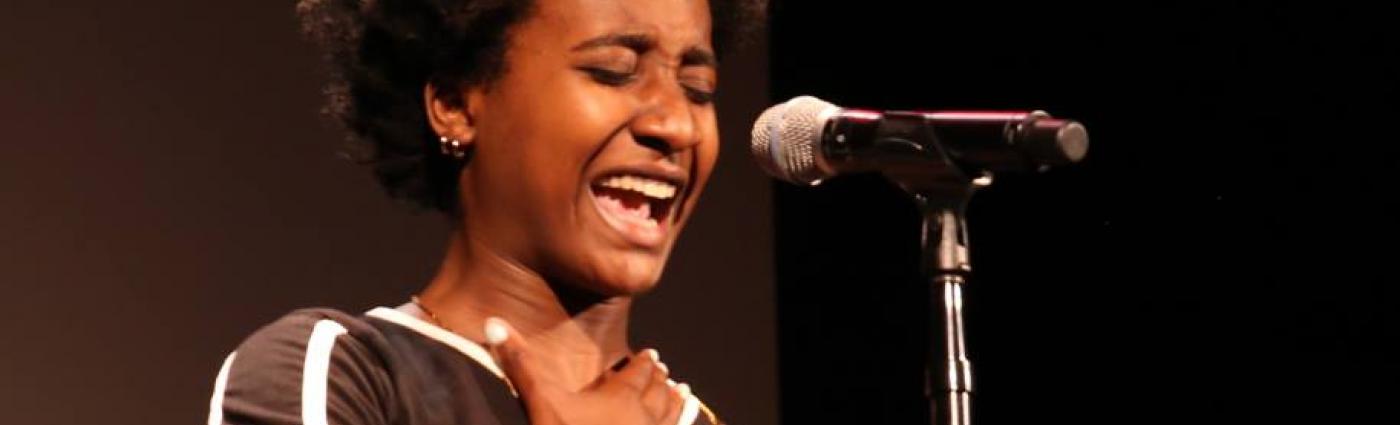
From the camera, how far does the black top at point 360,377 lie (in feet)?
6.59

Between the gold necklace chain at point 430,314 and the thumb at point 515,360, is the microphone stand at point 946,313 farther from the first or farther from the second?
the gold necklace chain at point 430,314

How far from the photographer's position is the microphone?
1.70 metres

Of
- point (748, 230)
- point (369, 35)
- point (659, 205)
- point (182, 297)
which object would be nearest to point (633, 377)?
point (659, 205)

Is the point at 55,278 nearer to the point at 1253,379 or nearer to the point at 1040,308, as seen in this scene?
the point at 1040,308

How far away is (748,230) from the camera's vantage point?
3795 mm

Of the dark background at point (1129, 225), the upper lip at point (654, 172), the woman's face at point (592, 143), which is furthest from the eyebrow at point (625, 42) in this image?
the dark background at point (1129, 225)

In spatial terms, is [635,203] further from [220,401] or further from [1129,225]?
[1129,225]

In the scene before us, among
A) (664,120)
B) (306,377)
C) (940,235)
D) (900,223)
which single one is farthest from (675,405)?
(900,223)

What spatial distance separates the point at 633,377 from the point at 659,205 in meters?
0.17

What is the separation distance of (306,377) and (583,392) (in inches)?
11.2

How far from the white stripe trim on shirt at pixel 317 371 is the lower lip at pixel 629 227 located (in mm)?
265

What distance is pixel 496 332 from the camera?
215cm

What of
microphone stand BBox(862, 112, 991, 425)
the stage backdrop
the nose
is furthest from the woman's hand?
the stage backdrop

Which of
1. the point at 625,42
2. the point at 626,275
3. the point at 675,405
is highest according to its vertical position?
the point at 625,42
